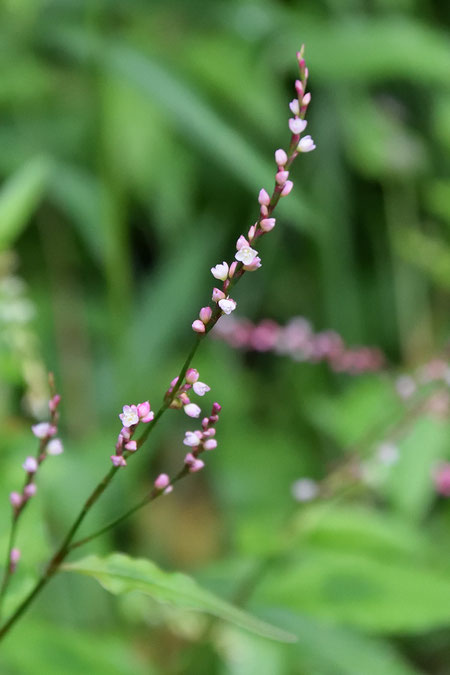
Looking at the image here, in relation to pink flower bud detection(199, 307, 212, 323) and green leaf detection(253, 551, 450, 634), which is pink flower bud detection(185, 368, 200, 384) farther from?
green leaf detection(253, 551, 450, 634)

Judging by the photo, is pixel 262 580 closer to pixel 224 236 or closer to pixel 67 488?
pixel 67 488

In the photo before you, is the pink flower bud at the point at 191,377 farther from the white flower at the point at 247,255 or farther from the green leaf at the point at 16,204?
the green leaf at the point at 16,204

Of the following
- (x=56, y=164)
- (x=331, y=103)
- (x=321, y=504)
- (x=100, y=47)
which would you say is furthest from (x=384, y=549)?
(x=331, y=103)

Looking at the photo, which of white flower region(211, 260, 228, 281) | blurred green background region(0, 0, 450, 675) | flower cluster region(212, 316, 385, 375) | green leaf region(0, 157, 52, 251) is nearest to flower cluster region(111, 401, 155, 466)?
white flower region(211, 260, 228, 281)

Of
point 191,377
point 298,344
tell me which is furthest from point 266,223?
point 298,344

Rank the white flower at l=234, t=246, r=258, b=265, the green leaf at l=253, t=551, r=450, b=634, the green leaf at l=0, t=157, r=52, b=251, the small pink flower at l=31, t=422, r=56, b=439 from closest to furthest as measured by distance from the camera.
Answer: the white flower at l=234, t=246, r=258, b=265
the small pink flower at l=31, t=422, r=56, b=439
the green leaf at l=253, t=551, r=450, b=634
the green leaf at l=0, t=157, r=52, b=251

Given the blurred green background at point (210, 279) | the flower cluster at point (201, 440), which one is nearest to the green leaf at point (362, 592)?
the blurred green background at point (210, 279)
